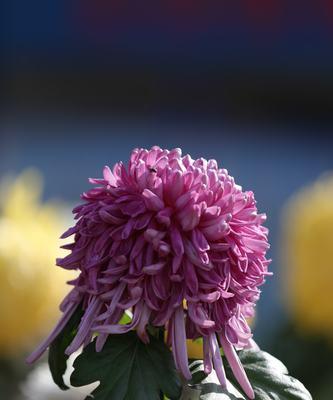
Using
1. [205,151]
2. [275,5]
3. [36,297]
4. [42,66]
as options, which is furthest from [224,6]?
[36,297]

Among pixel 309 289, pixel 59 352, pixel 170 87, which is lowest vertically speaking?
pixel 59 352

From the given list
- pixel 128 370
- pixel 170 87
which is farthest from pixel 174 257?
pixel 170 87

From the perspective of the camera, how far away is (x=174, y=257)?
78 centimetres

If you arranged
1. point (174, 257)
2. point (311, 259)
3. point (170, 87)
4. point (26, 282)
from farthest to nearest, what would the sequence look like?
point (170, 87) < point (311, 259) < point (26, 282) < point (174, 257)

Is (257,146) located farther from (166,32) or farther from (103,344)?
(103,344)

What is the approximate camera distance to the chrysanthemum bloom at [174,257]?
2.56 ft

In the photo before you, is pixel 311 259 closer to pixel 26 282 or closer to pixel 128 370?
pixel 26 282

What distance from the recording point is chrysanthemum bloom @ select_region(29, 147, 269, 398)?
0.78 metres

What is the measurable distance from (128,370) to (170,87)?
7.25 metres

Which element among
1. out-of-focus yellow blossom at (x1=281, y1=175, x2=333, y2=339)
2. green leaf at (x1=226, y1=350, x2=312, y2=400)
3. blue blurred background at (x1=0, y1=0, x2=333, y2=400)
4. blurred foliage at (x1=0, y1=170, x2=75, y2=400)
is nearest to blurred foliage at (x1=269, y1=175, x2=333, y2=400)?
out-of-focus yellow blossom at (x1=281, y1=175, x2=333, y2=339)

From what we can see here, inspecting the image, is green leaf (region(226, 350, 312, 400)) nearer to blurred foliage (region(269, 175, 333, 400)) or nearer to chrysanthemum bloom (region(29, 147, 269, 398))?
chrysanthemum bloom (region(29, 147, 269, 398))

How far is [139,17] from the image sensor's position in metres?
6.92

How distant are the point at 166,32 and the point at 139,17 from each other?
339 mm

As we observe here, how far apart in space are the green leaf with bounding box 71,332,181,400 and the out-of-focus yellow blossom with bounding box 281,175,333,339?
4.36ft
